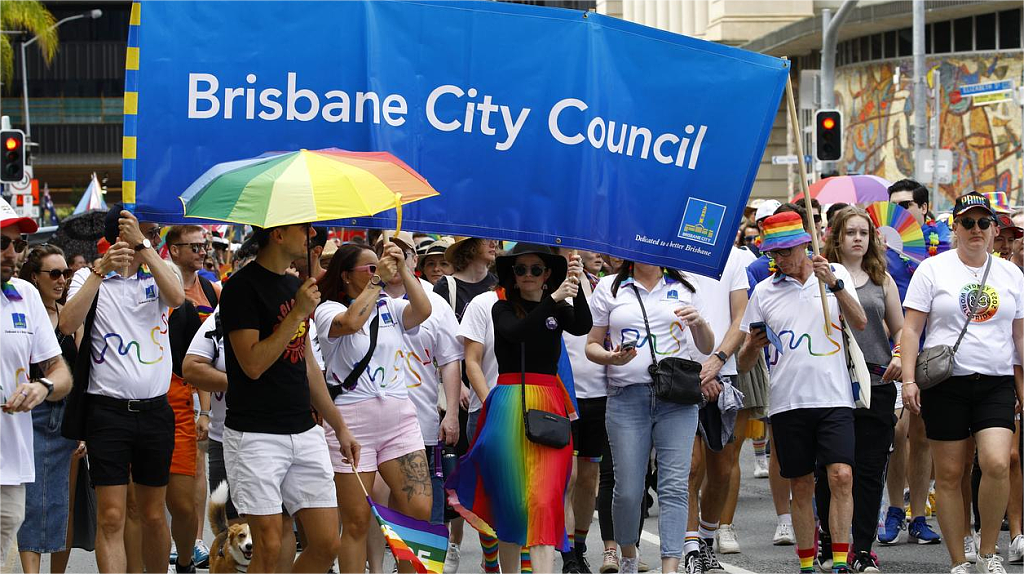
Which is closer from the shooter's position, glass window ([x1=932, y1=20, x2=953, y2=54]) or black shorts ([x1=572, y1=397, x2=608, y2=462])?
black shorts ([x1=572, y1=397, x2=608, y2=462])

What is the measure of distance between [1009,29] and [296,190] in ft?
109

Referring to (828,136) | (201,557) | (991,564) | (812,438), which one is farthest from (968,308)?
(828,136)

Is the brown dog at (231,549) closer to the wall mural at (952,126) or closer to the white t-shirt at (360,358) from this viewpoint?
the white t-shirt at (360,358)

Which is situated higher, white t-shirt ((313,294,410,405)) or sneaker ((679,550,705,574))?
white t-shirt ((313,294,410,405))

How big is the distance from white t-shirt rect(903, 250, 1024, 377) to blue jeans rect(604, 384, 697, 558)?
148 cm

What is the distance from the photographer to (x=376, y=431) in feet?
26.2

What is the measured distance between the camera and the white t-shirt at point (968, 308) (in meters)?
8.64

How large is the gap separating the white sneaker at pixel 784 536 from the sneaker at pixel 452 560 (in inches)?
85.1

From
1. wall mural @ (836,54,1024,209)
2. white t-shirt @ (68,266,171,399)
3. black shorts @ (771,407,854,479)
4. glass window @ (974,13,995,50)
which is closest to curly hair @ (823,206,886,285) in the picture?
black shorts @ (771,407,854,479)

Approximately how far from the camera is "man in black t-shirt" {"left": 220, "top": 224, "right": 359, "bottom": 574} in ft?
21.7

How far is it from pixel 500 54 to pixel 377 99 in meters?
0.64

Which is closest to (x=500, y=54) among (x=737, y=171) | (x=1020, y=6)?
(x=737, y=171)

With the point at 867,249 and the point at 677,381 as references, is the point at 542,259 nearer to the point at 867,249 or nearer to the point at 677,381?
the point at 677,381

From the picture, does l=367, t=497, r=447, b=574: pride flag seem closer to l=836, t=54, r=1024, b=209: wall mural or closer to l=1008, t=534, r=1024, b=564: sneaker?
l=1008, t=534, r=1024, b=564: sneaker
